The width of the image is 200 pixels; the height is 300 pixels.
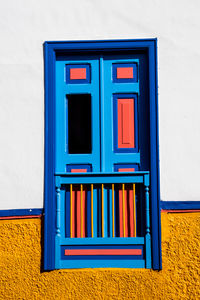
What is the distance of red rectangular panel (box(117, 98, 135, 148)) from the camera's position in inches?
170

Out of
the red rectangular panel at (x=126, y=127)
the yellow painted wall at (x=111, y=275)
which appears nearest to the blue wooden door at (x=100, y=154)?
the red rectangular panel at (x=126, y=127)

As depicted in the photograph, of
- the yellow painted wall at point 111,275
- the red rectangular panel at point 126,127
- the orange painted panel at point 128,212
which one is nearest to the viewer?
the yellow painted wall at point 111,275

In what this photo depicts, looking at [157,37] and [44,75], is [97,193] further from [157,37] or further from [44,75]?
[157,37]

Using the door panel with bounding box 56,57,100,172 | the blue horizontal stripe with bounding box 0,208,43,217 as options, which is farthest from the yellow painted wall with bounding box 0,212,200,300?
the door panel with bounding box 56,57,100,172

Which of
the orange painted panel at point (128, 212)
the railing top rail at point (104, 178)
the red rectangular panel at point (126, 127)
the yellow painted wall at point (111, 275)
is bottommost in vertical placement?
the yellow painted wall at point (111, 275)

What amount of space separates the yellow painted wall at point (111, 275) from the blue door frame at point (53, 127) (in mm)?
95

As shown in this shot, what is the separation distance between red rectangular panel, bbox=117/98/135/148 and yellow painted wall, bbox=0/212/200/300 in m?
0.88

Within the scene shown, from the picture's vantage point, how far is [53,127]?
4230 millimetres

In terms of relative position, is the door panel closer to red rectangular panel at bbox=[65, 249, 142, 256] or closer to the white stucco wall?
the white stucco wall

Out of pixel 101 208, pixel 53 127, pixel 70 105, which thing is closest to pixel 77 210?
pixel 101 208

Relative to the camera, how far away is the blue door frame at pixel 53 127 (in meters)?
4.10

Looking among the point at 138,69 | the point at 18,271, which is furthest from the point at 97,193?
the point at 138,69

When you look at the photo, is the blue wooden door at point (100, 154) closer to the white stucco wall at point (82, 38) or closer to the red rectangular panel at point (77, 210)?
the red rectangular panel at point (77, 210)

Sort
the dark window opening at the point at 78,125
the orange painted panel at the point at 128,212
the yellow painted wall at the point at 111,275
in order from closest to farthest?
the yellow painted wall at the point at 111,275
the orange painted panel at the point at 128,212
the dark window opening at the point at 78,125
